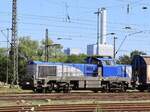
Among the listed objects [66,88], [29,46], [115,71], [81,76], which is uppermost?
[29,46]

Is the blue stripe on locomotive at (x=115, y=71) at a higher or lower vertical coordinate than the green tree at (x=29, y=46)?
lower

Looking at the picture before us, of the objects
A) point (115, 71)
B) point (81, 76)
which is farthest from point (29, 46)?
point (81, 76)

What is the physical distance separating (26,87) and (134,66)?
44.5 feet

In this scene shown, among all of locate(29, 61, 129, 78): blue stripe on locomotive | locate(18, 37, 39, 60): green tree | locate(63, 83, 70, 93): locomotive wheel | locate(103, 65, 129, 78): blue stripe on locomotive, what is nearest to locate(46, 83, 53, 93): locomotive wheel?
locate(63, 83, 70, 93): locomotive wheel

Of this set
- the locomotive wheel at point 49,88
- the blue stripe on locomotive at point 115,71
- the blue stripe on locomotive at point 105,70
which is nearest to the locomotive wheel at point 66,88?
the locomotive wheel at point 49,88

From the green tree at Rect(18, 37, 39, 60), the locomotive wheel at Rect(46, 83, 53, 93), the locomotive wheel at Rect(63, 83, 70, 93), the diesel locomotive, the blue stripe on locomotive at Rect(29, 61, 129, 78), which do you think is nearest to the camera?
the locomotive wheel at Rect(46, 83, 53, 93)

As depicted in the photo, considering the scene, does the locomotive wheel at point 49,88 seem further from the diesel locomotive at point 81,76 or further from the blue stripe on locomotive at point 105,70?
the blue stripe on locomotive at point 105,70

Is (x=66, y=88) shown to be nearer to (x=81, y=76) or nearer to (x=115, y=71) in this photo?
(x=81, y=76)

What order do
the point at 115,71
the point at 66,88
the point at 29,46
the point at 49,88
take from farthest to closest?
the point at 29,46 < the point at 115,71 < the point at 66,88 < the point at 49,88

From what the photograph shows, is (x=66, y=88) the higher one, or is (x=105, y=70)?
(x=105, y=70)

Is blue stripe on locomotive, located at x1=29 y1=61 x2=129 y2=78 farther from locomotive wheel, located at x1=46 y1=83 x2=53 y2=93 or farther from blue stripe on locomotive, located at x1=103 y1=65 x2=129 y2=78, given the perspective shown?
locomotive wheel, located at x1=46 y1=83 x2=53 y2=93

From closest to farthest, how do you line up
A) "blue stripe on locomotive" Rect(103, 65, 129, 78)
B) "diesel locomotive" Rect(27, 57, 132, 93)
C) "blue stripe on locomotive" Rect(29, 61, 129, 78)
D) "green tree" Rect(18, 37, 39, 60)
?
"diesel locomotive" Rect(27, 57, 132, 93)
"blue stripe on locomotive" Rect(29, 61, 129, 78)
"blue stripe on locomotive" Rect(103, 65, 129, 78)
"green tree" Rect(18, 37, 39, 60)

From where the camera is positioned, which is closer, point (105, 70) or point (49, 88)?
point (49, 88)

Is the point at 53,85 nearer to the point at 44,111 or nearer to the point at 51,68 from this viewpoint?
the point at 51,68
